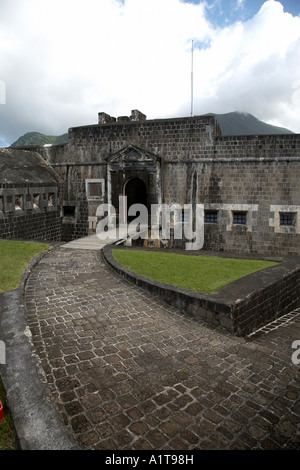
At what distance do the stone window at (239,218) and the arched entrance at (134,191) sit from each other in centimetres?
482

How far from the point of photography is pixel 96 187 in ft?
54.1

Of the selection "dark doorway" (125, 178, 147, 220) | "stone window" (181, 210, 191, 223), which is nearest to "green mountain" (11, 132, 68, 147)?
"dark doorway" (125, 178, 147, 220)

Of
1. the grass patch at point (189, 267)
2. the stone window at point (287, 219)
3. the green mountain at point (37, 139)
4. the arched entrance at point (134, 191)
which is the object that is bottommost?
the grass patch at point (189, 267)

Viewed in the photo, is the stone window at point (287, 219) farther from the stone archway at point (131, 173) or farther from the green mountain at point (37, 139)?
the green mountain at point (37, 139)

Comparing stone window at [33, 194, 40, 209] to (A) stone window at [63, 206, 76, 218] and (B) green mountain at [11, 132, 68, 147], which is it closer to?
(A) stone window at [63, 206, 76, 218]

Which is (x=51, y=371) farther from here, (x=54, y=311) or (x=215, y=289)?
(x=215, y=289)

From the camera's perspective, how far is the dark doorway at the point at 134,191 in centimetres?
1755

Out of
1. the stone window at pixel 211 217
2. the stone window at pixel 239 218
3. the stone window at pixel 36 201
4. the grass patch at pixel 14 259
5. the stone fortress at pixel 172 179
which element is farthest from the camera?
the stone window at pixel 211 217

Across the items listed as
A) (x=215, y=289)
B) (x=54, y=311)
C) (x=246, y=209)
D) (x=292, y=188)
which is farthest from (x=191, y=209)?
(x=54, y=311)

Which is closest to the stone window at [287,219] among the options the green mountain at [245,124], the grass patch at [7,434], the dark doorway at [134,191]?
the dark doorway at [134,191]

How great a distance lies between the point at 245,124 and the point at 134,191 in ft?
236

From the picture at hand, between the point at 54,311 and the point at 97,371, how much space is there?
6.99ft

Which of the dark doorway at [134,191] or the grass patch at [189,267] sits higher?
the dark doorway at [134,191]

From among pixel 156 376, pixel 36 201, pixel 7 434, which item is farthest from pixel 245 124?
pixel 7 434
